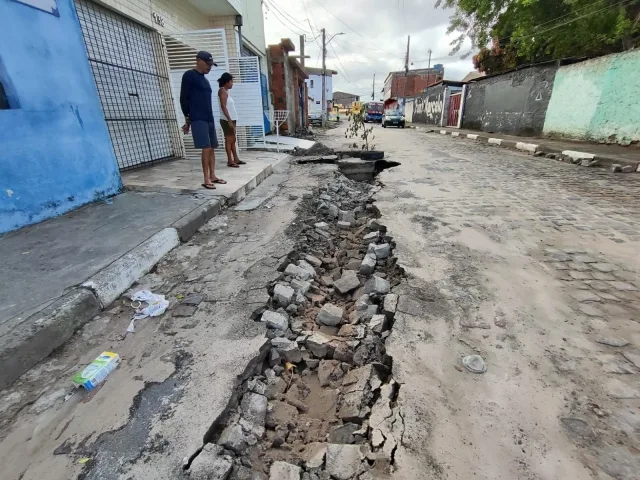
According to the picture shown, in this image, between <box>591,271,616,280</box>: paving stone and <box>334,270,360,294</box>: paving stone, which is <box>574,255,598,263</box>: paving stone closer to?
<box>591,271,616,280</box>: paving stone

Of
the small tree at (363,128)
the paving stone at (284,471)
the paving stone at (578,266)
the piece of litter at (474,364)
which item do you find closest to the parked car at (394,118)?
the small tree at (363,128)

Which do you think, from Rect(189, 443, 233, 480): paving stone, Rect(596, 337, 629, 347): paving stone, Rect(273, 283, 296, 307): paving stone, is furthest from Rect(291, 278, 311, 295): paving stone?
Rect(596, 337, 629, 347): paving stone

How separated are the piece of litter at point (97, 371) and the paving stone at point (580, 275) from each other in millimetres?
3199

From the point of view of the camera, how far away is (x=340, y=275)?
9.69 ft

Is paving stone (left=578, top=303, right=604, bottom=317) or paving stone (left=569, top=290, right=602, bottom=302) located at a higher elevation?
paving stone (left=569, top=290, right=602, bottom=302)

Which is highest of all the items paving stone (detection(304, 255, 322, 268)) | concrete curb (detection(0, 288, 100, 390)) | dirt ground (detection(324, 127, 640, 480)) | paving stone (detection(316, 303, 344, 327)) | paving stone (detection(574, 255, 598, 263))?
concrete curb (detection(0, 288, 100, 390))

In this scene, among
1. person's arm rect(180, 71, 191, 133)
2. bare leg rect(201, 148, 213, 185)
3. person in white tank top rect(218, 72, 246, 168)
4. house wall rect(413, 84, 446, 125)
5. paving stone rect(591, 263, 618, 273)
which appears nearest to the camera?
paving stone rect(591, 263, 618, 273)

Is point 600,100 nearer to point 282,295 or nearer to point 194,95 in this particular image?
point 194,95

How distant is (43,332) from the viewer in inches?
68.9

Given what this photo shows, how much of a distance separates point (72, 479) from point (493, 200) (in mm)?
4952

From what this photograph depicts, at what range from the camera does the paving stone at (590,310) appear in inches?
82.7

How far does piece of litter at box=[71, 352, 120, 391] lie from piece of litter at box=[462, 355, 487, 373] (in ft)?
6.12

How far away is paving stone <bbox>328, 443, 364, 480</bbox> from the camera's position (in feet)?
4.09

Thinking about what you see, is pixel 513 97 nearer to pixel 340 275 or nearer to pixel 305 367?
pixel 340 275
